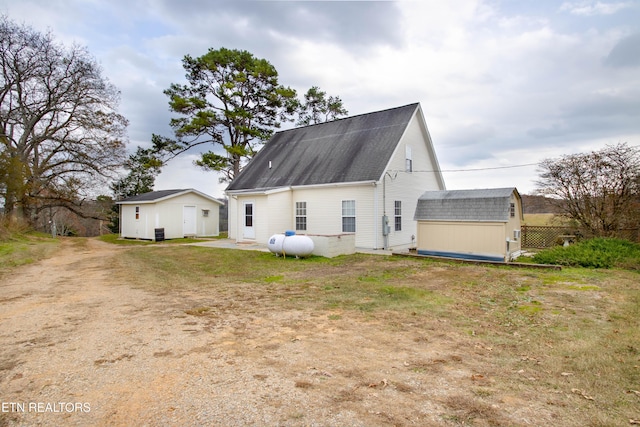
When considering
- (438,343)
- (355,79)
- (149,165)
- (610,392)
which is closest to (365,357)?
(438,343)

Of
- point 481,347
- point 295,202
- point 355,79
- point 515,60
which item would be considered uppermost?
point 355,79

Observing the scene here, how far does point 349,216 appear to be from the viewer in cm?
1537

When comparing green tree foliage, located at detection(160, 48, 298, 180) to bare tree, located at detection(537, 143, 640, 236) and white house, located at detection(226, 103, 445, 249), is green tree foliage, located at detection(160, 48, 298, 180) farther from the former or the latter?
bare tree, located at detection(537, 143, 640, 236)

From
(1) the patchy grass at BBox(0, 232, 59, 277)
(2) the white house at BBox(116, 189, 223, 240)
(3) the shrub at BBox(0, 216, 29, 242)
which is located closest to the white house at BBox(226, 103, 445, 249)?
(2) the white house at BBox(116, 189, 223, 240)

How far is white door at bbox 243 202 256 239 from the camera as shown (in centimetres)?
1700

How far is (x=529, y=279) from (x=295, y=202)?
11.3 m

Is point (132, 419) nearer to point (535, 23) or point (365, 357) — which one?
point (365, 357)

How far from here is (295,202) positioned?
17188 millimetres

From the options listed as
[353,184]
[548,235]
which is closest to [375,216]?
[353,184]

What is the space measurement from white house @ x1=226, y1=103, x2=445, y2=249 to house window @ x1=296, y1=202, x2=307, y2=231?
0.17 feet

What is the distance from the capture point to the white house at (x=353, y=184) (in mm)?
14867

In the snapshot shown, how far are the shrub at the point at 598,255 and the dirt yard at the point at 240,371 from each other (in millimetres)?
7933

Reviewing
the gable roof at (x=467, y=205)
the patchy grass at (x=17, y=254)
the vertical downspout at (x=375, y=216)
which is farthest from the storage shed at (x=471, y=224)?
the patchy grass at (x=17, y=254)

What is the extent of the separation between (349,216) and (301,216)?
290cm
